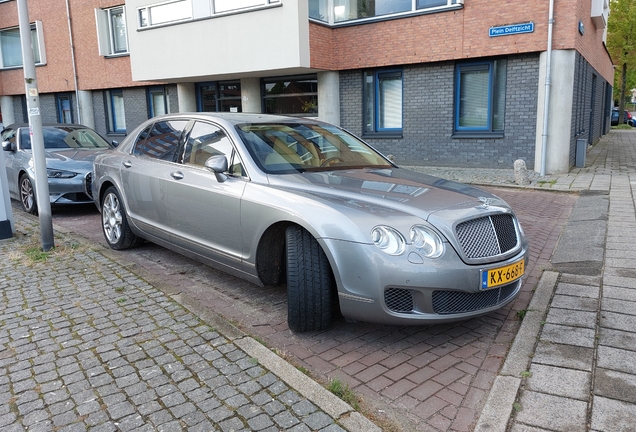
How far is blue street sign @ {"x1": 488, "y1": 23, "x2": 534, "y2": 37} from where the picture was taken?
11.9m

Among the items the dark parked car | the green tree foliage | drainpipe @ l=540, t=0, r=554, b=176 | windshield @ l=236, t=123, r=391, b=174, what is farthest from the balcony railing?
the green tree foliage

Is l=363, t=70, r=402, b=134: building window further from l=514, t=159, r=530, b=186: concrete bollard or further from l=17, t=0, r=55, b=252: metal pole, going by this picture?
l=17, t=0, r=55, b=252: metal pole

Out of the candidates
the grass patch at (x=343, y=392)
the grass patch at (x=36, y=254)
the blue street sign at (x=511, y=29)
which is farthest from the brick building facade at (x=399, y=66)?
the grass patch at (x=343, y=392)

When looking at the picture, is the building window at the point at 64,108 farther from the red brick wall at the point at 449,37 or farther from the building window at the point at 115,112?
the red brick wall at the point at 449,37

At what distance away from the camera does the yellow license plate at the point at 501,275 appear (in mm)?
3477

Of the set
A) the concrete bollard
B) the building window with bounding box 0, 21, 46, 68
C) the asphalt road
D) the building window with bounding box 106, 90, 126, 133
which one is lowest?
the asphalt road

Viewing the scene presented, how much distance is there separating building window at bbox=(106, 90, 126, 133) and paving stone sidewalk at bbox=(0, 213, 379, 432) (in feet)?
59.5

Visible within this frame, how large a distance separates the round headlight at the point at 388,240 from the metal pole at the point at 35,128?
4.48 meters

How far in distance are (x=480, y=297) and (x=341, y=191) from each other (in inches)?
48.0

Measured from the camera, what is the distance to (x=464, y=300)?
137 inches

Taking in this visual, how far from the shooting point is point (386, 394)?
3070mm

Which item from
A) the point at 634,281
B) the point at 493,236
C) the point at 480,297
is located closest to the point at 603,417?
the point at 480,297

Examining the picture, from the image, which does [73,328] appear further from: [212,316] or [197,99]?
[197,99]

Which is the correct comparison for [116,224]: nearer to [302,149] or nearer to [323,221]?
[302,149]
